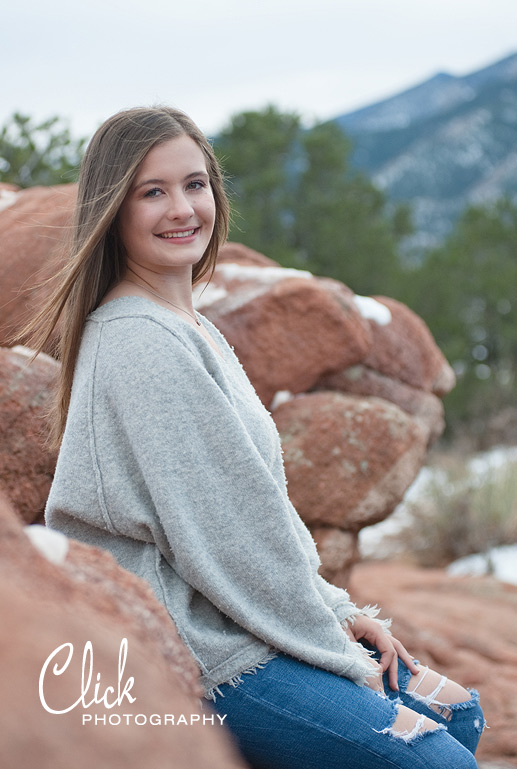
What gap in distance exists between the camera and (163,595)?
1.64 metres

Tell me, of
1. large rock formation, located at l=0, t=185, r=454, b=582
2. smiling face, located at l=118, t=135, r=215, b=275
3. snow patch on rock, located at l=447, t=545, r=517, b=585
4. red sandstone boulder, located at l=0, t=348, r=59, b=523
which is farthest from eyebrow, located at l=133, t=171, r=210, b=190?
snow patch on rock, located at l=447, t=545, r=517, b=585

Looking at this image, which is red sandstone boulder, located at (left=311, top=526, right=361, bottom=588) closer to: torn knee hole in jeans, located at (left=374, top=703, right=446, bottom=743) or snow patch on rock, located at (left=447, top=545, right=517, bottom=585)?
torn knee hole in jeans, located at (left=374, top=703, right=446, bottom=743)

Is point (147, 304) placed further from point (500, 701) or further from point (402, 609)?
point (402, 609)

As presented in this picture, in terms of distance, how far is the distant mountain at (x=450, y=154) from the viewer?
3972cm

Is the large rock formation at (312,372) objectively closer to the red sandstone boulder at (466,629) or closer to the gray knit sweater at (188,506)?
the red sandstone boulder at (466,629)

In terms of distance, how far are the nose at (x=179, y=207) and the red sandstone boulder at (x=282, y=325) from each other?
106 cm

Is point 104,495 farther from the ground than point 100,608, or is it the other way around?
point 100,608

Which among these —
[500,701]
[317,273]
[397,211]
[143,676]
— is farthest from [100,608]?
[397,211]

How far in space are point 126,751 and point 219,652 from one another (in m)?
0.91

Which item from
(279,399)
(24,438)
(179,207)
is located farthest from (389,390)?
(179,207)

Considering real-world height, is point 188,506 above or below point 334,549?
above

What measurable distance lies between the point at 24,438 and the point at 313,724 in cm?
110

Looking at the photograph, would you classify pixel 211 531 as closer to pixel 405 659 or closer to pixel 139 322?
pixel 139 322

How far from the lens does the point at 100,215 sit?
6.07ft
